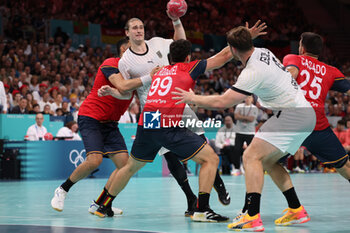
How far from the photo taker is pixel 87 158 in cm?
714

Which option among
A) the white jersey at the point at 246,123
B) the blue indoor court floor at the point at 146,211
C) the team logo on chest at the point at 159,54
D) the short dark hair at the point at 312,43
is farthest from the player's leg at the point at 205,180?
the white jersey at the point at 246,123

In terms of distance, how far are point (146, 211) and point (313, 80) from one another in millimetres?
2726

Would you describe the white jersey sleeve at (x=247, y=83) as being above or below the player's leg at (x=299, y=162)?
above

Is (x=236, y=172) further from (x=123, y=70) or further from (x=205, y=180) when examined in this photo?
(x=205, y=180)

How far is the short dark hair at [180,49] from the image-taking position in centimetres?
639

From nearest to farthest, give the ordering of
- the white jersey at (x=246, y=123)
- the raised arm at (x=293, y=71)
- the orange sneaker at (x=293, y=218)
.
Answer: the orange sneaker at (x=293, y=218) → the raised arm at (x=293, y=71) → the white jersey at (x=246, y=123)

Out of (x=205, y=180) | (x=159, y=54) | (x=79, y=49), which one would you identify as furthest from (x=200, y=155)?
(x=79, y=49)

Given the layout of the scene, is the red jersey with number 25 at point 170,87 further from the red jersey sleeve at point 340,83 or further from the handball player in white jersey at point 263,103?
the red jersey sleeve at point 340,83

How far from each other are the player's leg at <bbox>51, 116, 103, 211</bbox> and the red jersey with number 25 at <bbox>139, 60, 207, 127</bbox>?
43.8 inches

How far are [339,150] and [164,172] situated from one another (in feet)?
33.8

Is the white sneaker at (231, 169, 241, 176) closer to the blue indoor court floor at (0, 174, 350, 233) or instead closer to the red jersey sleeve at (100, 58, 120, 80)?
the blue indoor court floor at (0, 174, 350, 233)

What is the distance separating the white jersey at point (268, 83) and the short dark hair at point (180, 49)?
1.04m

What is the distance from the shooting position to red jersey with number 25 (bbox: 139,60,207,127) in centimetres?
626

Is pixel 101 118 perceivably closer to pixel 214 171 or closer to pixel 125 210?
pixel 125 210
